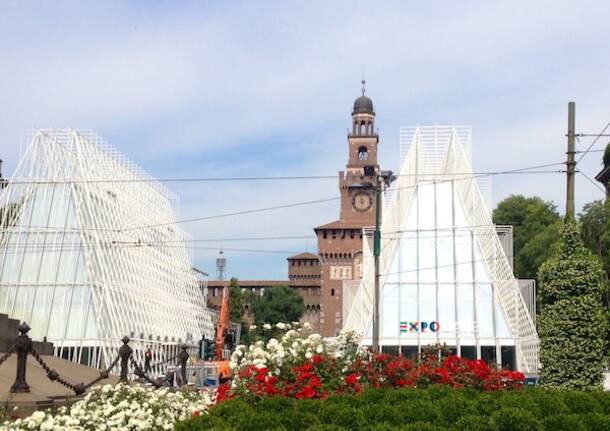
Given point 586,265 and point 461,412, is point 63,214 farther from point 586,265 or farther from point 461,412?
point 461,412

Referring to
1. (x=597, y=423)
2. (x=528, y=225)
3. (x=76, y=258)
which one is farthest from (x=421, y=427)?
(x=528, y=225)

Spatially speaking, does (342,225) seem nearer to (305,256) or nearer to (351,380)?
(305,256)

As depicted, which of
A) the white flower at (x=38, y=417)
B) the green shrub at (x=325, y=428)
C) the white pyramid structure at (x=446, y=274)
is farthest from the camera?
the white pyramid structure at (x=446, y=274)

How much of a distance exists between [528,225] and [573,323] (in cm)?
6272

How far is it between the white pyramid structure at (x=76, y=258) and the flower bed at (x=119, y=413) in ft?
131

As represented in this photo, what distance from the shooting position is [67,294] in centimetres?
5481

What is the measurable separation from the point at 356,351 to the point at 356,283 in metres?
49.5

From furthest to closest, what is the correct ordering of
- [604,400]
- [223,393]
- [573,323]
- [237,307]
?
[237,307], [573,323], [223,393], [604,400]

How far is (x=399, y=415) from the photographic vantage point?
10.8 meters

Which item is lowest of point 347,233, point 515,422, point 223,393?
point 515,422

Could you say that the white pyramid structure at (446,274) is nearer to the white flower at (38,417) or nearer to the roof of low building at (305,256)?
the white flower at (38,417)

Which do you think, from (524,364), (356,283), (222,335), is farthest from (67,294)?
(524,364)

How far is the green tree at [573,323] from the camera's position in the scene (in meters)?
19.9

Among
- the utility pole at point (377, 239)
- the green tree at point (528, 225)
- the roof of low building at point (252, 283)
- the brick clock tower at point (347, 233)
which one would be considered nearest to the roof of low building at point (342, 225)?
the brick clock tower at point (347, 233)
